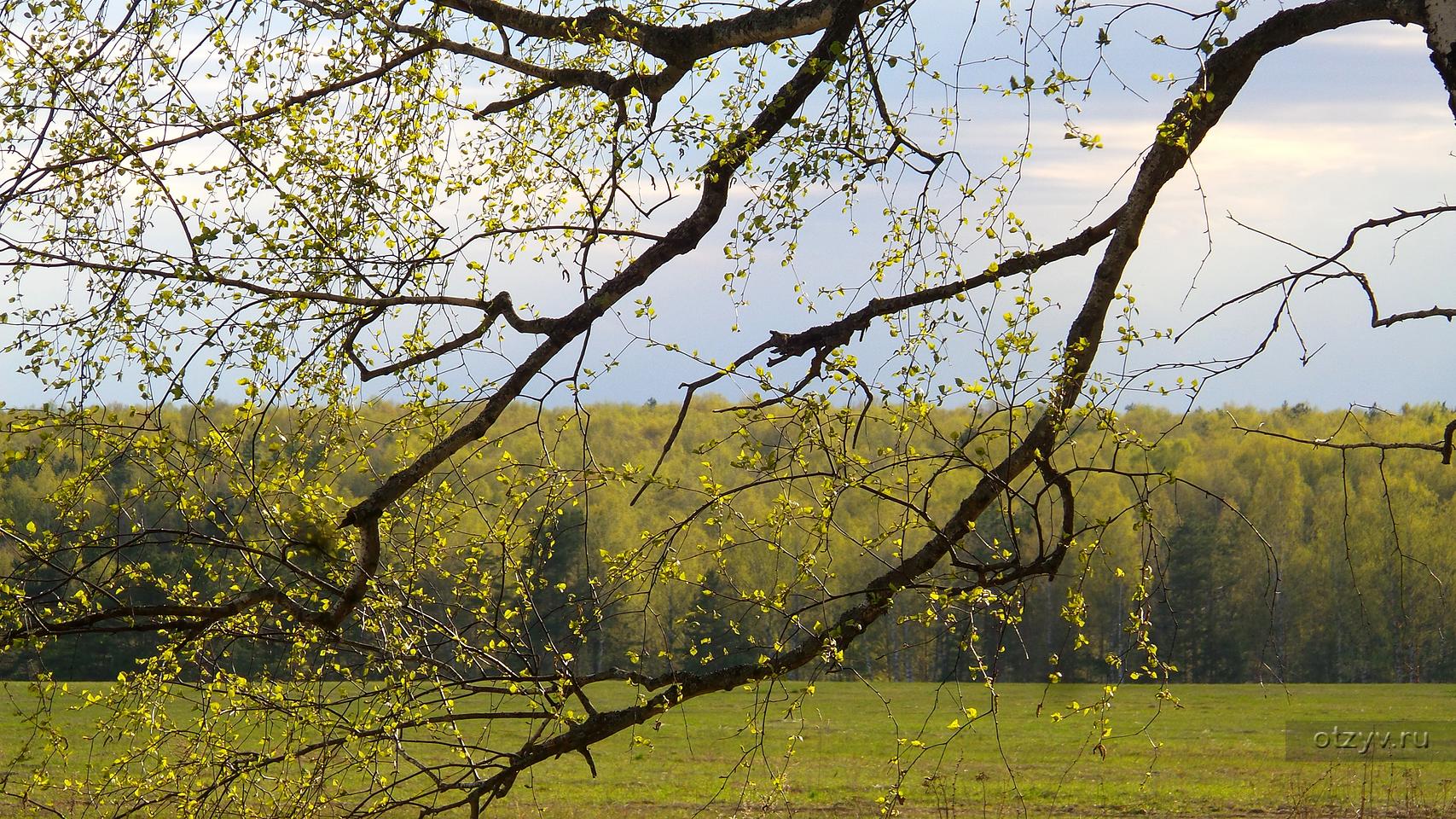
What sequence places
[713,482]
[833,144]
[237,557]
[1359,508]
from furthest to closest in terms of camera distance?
1. [1359,508]
2. [237,557]
3. [833,144]
4. [713,482]

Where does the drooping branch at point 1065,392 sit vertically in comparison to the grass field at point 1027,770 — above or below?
above

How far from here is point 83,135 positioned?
513 centimetres

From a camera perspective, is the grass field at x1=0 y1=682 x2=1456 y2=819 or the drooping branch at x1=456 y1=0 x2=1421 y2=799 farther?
the grass field at x1=0 y1=682 x2=1456 y2=819

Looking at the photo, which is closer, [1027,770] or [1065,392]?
[1065,392]

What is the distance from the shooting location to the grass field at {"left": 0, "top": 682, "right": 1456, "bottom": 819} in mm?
16016

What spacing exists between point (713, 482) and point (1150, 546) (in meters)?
1.81

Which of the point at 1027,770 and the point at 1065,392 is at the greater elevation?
the point at 1065,392

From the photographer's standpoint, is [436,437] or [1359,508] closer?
[436,437]

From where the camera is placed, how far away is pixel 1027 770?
2055cm

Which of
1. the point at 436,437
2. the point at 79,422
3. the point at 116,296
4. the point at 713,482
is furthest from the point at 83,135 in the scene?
the point at 713,482

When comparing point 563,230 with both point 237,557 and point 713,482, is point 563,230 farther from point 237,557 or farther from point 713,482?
point 237,557

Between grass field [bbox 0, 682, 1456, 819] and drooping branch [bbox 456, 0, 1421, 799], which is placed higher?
drooping branch [bbox 456, 0, 1421, 799]

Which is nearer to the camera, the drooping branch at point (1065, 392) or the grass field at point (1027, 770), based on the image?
the drooping branch at point (1065, 392)

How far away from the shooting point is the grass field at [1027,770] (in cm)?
1602
